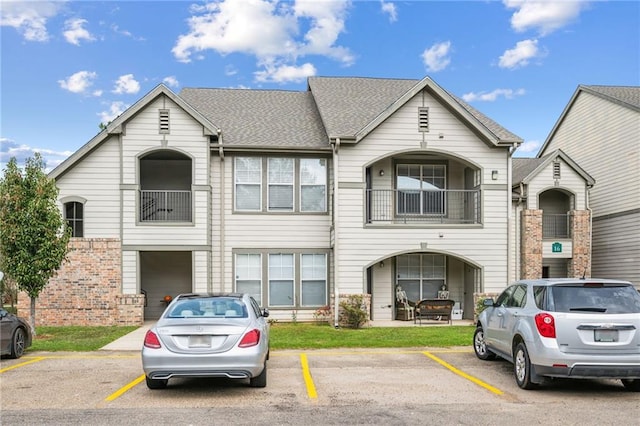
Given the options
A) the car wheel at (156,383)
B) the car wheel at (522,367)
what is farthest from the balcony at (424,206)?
the car wheel at (156,383)

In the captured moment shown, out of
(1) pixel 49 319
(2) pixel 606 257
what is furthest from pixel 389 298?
(1) pixel 49 319

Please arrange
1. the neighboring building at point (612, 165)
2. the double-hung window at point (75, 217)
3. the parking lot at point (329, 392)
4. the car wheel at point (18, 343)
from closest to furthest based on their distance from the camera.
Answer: the parking lot at point (329, 392) → the car wheel at point (18, 343) → the double-hung window at point (75, 217) → the neighboring building at point (612, 165)

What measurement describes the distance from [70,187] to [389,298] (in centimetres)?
1082

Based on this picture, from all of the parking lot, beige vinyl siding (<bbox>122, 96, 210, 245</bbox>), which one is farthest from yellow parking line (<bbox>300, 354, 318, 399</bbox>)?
beige vinyl siding (<bbox>122, 96, 210, 245</bbox>)

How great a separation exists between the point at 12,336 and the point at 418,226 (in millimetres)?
11811

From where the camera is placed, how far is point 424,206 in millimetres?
20672

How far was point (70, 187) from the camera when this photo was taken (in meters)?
18.9

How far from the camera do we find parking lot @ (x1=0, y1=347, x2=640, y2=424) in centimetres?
786

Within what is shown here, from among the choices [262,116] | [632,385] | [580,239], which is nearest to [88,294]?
[262,116]

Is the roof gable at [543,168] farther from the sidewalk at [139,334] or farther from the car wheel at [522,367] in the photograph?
the car wheel at [522,367]

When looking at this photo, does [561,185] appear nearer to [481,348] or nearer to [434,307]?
[434,307]

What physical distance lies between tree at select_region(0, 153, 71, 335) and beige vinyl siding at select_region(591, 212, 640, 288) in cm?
1844

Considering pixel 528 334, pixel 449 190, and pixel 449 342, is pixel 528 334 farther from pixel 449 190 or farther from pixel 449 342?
pixel 449 190

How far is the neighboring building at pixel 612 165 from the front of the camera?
2134 centimetres
